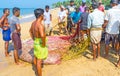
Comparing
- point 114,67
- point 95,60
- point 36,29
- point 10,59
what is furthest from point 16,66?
point 114,67

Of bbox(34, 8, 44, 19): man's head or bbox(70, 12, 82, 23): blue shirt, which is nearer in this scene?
bbox(34, 8, 44, 19): man's head

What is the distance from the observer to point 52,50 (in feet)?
29.0

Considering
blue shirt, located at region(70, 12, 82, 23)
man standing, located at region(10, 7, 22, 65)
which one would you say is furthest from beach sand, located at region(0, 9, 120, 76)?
blue shirt, located at region(70, 12, 82, 23)

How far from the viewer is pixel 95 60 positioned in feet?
27.6

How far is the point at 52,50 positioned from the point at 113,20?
2245 millimetres

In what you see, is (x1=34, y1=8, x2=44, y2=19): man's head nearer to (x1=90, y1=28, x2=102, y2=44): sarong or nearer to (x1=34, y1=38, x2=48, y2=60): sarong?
(x1=34, y1=38, x2=48, y2=60): sarong

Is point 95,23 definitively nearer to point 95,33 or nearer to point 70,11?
point 95,33

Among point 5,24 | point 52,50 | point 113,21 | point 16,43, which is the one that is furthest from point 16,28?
point 113,21

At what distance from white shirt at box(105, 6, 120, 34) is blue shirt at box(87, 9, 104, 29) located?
0.62ft

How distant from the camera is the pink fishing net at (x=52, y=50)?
A: 8.35 meters

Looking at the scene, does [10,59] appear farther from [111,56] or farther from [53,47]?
[111,56]

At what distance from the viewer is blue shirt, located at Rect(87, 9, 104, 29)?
7964mm

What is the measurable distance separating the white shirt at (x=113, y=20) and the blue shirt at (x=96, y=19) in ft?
0.62

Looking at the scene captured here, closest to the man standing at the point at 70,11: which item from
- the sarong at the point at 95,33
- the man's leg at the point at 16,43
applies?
the sarong at the point at 95,33
